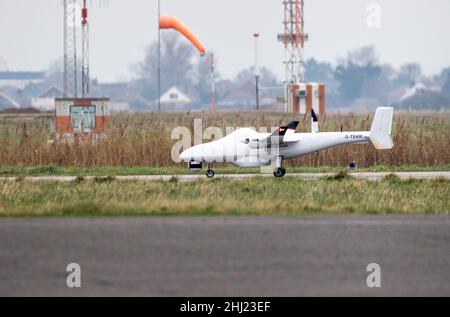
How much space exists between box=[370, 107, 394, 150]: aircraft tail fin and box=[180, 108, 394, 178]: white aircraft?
0.11ft

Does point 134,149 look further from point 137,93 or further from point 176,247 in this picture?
point 137,93

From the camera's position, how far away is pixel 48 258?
40.3 ft

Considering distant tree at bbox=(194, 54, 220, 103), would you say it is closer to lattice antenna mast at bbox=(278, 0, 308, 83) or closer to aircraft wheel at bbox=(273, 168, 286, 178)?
lattice antenna mast at bbox=(278, 0, 308, 83)

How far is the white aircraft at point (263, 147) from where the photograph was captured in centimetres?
2792

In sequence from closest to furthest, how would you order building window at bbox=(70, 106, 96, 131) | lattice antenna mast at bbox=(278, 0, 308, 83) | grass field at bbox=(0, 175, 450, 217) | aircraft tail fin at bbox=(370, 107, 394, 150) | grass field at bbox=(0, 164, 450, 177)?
1. grass field at bbox=(0, 175, 450, 217)
2. aircraft tail fin at bbox=(370, 107, 394, 150)
3. grass field at bbox=(0, 164, 450, 177)
4. building window at bbox=(70, 106, 96, 131)
5. lattice antenna mast at bbox=(278, 0, 308, 83)

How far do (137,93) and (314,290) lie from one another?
170m

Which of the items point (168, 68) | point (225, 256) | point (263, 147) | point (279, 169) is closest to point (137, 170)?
point (263, 147)

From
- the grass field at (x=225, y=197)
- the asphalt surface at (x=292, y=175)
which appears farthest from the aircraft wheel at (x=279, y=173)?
the grass field at (x=225, y=197)

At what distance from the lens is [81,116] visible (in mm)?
41156

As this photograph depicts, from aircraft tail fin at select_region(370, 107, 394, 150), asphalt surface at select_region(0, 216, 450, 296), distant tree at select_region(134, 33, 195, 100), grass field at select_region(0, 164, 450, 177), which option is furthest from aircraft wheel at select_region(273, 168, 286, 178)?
distant tree at select_region(134, 33, 195, 100)

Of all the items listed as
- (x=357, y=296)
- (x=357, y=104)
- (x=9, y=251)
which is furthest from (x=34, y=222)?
(x=357, y=104)

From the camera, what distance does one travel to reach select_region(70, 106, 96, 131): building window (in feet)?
135

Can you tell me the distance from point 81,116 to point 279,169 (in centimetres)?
1531

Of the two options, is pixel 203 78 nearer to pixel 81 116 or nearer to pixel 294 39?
pixel 294 39
